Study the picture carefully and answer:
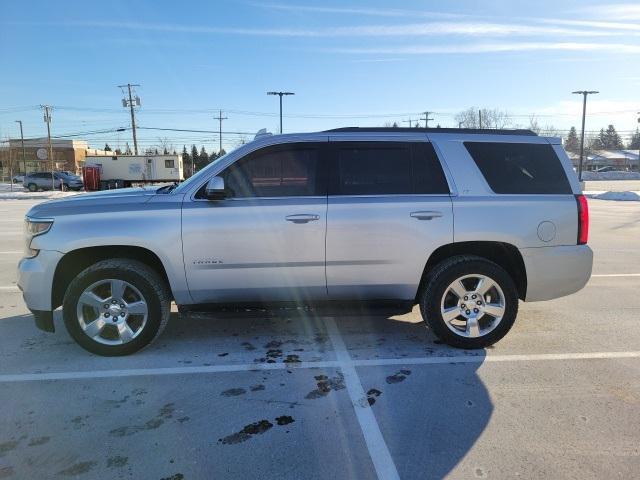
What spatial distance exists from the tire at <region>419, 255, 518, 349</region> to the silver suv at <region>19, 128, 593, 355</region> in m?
0.01

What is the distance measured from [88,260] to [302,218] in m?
1.93

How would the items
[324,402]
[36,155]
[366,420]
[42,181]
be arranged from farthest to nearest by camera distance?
[36,155]
[42,181]
[324,402]
[366,420]

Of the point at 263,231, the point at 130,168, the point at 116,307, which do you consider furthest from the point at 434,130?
the point at 130,168

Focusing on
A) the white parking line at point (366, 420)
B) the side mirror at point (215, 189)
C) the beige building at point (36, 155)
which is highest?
the beige building at point (36, 155)

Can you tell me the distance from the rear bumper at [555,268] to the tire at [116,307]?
322cm

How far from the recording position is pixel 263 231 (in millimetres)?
4289

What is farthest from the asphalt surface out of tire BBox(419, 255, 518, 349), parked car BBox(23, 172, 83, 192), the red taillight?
parked car BBox(23, 172, 83, 192)

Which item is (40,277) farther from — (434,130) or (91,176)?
(91,176)

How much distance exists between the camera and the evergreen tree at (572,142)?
118188 mm

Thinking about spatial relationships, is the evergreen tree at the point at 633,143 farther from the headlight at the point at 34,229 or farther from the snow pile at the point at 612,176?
→ the headlight at the point at 34,229

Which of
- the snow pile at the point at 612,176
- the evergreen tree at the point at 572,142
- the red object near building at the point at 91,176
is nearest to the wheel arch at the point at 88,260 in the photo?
the red object near building at the point at 91,176

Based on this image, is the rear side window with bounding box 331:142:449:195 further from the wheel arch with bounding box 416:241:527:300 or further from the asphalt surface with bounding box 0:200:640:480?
the asphalt surface with bounding box 0:200:640:480

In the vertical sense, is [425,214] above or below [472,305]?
above

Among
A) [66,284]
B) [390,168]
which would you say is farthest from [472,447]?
[66,284]
